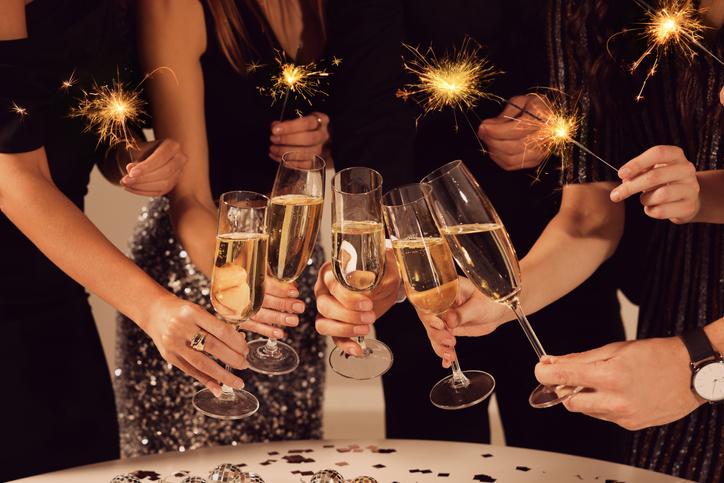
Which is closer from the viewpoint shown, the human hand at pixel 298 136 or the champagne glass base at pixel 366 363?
the champagne glass base at pixel 366 363

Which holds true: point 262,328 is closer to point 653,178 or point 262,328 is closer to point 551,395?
point 551,395

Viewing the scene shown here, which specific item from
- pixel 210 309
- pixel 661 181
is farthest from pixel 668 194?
pixel 210 309

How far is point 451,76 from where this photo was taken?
2568 mm

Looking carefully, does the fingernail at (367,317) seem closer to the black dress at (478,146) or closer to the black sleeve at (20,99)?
the black dress at (478,146)

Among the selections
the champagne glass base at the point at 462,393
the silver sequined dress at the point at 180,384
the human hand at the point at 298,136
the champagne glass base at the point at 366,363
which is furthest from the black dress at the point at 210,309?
the champagne glass base at the point at 462,393

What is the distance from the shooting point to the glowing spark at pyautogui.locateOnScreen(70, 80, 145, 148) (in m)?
2.48

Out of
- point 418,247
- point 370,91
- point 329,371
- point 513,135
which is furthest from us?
point 329,371

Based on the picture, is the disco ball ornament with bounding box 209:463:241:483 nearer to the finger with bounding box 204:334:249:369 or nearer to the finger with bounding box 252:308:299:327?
the finger with bounding box 204:334:249:369

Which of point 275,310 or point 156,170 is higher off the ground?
point 156,170

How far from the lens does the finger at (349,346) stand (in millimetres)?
1927

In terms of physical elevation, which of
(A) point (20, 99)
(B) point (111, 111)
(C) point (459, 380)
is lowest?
(C) point (459, 380)

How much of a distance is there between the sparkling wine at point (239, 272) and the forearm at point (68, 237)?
0.32 meters

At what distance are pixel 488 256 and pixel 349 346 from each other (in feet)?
1.55

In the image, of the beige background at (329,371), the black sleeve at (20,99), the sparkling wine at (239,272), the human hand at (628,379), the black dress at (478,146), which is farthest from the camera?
the beige background at (329,371)
